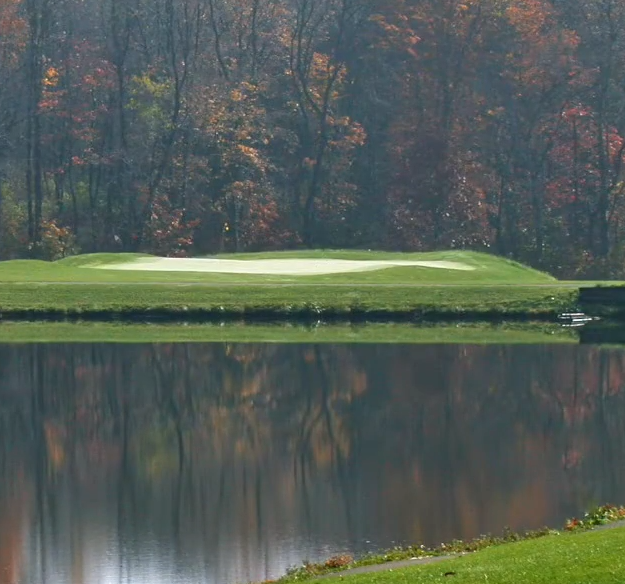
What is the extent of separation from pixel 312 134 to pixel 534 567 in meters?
47.6

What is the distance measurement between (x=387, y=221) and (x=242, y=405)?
34.8m

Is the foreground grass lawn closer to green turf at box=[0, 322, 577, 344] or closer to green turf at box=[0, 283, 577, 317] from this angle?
green turf at box=[0, 322, 577, 344]

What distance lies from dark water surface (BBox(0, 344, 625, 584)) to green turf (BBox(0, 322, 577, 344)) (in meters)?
1.22

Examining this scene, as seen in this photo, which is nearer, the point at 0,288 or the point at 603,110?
the point at 0,288

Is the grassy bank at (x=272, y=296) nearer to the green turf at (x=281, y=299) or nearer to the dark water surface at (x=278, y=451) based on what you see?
the green turf at (x=281, y=299)

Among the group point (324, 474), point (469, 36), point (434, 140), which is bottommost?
point (324, 474)

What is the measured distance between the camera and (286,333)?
3194 cm

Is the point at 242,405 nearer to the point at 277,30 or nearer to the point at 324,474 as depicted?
the point at 324,474

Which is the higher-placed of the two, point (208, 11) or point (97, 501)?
point (208, 11)

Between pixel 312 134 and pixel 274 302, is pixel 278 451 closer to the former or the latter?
pixel 274 302

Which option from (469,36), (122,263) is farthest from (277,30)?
(122,263)

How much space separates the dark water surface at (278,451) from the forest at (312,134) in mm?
27129

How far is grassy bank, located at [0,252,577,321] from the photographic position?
35156 millimetres

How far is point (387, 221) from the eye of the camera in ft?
188
